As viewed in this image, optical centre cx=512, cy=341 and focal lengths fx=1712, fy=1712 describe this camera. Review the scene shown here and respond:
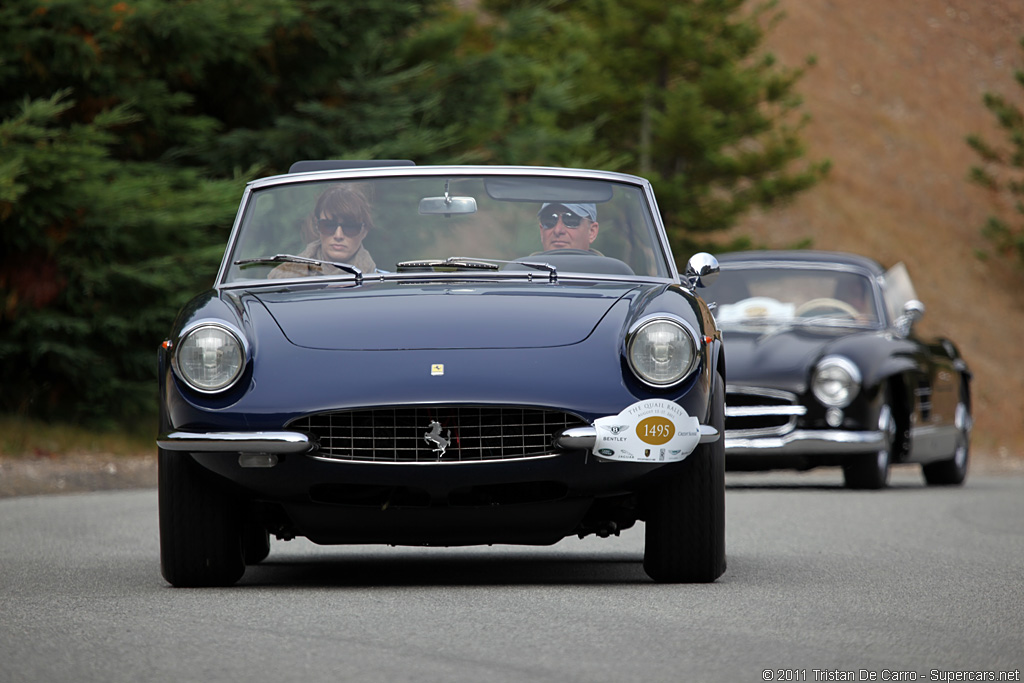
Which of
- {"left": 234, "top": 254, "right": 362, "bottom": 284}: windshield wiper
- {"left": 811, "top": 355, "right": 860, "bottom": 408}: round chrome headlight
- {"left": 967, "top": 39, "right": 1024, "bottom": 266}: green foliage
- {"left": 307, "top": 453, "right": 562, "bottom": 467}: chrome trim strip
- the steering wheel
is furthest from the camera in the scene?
{"left": 967, "top": 39, "right": 1024, "bottom": 266}: green foliage

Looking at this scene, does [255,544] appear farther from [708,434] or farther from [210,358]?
[708,434]

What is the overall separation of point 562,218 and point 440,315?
40.9 inches

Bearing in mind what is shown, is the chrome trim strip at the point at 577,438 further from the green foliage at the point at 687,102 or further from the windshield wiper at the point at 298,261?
the green foliage at the point at 687,102

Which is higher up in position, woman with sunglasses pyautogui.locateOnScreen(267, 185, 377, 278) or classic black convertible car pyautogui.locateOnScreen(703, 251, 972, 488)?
woman with sunglasses pyautogui.locateOnScreen(267, 185, 377, 278)

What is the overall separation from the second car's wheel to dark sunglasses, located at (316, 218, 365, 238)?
629 centimetres

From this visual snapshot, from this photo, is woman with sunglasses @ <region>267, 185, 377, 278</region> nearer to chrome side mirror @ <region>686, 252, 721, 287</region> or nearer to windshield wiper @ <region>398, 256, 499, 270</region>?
windshield wiper @ <region>398, 256, 499, 270</region>

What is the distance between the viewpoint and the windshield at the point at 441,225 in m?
6.50

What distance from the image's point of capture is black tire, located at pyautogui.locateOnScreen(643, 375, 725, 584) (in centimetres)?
575

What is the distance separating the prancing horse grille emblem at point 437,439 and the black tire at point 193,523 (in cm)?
73

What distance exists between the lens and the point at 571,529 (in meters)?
5.73

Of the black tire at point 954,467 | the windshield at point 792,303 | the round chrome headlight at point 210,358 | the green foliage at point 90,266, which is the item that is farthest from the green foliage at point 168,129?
the round chrome headlight at point 210,358

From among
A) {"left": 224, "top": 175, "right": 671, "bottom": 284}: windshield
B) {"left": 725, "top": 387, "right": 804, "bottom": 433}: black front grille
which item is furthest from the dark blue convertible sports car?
{"left": 725, "top": 387, "right": 804, "bottom": 433}: black front grille

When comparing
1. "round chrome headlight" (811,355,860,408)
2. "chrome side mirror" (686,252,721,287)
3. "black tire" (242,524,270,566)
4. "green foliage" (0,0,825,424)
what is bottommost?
"black tire" (242,524,270,566)

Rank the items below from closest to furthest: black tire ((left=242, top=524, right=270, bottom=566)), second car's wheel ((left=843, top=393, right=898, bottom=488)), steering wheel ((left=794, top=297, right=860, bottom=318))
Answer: black tire ((left=242, top=524, right=270, bottom=566)) → second car's wheel ((left=843, top=393, right=898, bottom=488)) → steering wheel ((left=794, top=297, right=860, bottom=318))
